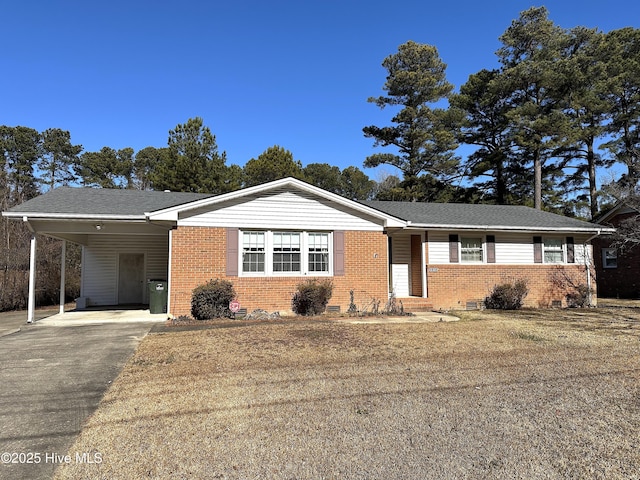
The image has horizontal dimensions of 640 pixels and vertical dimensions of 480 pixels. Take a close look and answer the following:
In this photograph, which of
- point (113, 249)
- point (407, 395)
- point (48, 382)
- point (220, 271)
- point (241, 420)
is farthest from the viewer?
point (113, 249)

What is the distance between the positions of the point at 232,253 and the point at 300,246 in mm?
2100

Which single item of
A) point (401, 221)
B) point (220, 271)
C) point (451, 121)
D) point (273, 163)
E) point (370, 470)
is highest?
point (451, 121)

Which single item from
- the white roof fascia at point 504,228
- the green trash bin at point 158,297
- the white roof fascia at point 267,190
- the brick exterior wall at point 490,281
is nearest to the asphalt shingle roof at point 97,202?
the white roof fascia at point 267,190

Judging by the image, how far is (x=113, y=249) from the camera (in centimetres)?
1503

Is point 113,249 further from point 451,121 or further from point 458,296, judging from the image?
point 451,121

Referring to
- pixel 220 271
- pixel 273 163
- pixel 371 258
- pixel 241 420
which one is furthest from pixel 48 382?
pixel 273 163

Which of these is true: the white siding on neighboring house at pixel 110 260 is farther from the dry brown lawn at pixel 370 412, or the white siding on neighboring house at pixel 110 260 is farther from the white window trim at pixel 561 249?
the white window trim at pixel 561 249

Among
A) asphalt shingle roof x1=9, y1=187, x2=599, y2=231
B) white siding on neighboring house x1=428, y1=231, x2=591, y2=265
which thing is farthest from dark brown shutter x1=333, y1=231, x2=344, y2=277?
white siding on neighboring house x1=428, y1=231, x2=591, y2=265

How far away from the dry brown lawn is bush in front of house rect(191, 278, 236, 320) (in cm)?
303

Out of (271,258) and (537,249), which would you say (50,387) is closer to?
(271,258)

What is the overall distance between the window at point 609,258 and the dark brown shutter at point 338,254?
51.8ft

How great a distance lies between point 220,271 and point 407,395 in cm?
792

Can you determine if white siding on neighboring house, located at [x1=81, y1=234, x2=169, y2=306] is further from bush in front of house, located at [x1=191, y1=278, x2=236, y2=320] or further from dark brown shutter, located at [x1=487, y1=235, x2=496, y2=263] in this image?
dark brown shutter, located at [x1=487, y1=235, x2=496, y2=263]

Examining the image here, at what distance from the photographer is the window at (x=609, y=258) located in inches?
790
